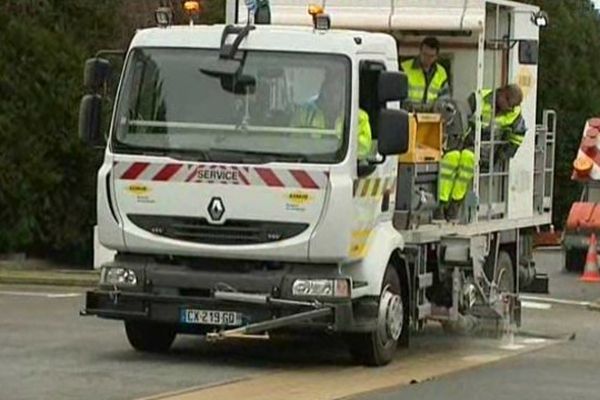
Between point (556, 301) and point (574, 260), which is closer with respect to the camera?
point (556, 301)

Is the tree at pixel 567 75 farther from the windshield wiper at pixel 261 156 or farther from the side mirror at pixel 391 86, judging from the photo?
the windshield wiper at pixel 261 156

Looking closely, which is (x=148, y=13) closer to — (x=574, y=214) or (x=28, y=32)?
(x=28, y=32)

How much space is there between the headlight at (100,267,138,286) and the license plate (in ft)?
1.78

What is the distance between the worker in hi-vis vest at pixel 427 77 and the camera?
16875mm

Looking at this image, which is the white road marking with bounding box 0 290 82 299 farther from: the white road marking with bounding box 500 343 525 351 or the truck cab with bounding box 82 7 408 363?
the truck cab with bounding box 82 7 408 363

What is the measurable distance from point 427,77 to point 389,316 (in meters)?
3.05

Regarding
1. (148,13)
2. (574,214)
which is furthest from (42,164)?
(574,214)

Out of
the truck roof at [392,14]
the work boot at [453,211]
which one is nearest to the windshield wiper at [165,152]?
the truck roof at [392,14]

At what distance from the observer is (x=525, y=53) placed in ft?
61.0

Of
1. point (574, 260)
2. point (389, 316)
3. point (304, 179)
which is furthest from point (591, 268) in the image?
point (304, 179)

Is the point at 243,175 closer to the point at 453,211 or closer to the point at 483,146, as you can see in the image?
the point at 453,211

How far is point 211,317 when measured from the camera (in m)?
14.3

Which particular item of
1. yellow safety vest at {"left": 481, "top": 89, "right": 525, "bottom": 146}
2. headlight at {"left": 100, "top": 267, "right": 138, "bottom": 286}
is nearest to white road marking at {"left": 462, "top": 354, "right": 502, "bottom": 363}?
yellow safety vest at {"left": 481, "top": 89, "right": 525, "bottom": 146}

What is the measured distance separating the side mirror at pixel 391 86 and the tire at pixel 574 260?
1719cm
